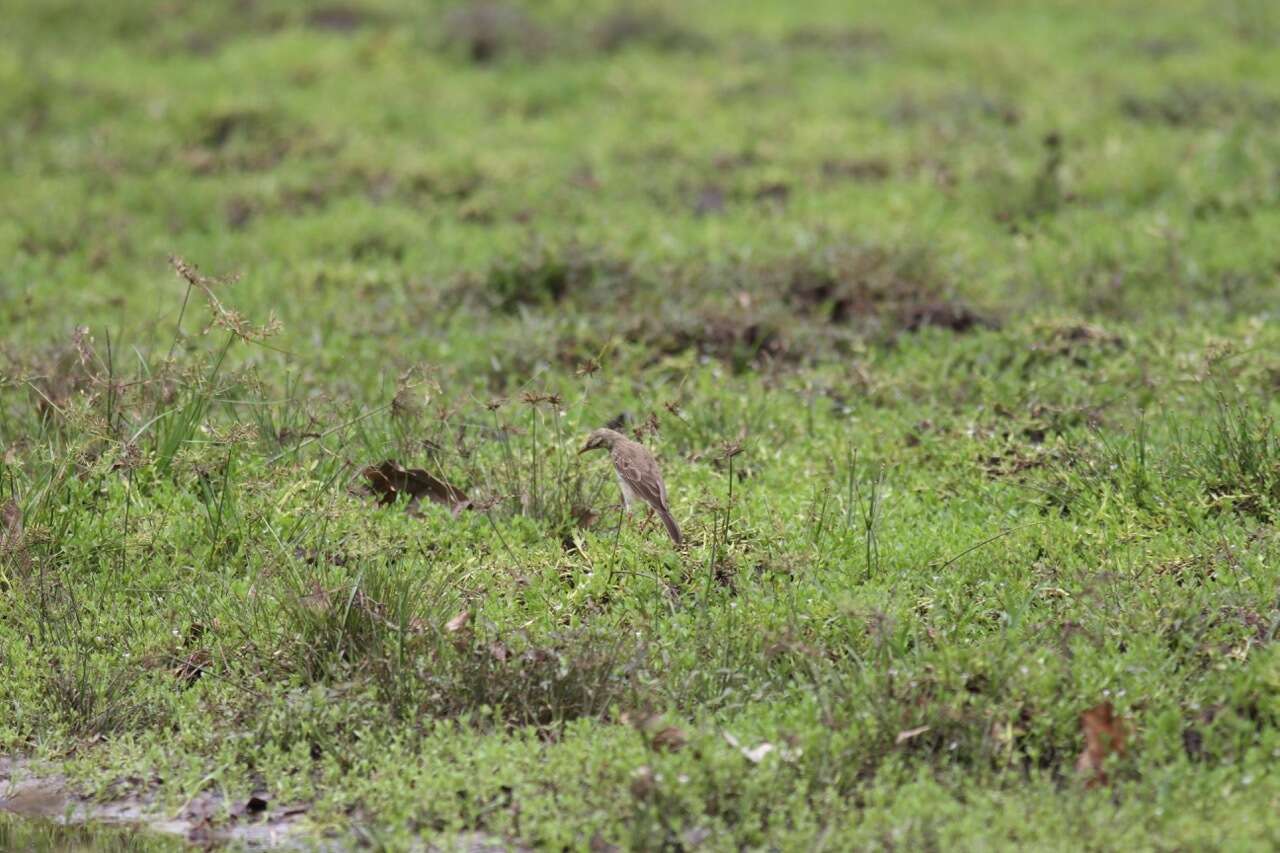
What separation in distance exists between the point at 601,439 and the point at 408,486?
736 millimetres

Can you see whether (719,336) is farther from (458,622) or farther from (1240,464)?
(458,622)

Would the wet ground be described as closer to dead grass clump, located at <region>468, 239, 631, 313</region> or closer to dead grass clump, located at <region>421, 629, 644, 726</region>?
dead grass clump, located at <region>421, 629, 644, 726</region>

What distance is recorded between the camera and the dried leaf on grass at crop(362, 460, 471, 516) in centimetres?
581

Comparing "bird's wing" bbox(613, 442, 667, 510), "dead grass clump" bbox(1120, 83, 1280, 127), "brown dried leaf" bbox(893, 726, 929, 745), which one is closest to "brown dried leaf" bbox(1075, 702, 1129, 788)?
"brown dried leaf" bbox(893, 726, 929, 745)

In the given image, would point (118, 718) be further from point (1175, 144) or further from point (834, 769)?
point (1175, 144)

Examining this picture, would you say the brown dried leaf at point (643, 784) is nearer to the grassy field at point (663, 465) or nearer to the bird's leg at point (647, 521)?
the grassy field at point (663, 465)

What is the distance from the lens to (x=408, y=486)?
585 centimetres

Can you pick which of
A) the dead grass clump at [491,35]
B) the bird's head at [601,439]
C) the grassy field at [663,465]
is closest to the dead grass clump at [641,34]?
the dead grass clump at [491,35]

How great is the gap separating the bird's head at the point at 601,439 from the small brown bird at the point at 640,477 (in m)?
0.05

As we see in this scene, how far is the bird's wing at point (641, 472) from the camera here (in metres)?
5.41

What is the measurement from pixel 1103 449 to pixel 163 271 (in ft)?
17.1

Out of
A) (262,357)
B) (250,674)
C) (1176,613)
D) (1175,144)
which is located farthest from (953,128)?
(250,674)

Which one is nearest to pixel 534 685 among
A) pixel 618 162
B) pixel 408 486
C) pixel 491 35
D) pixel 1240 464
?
pixel 408 486

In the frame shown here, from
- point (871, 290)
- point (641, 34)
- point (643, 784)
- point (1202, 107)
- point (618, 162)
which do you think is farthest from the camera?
point (641, 34)
